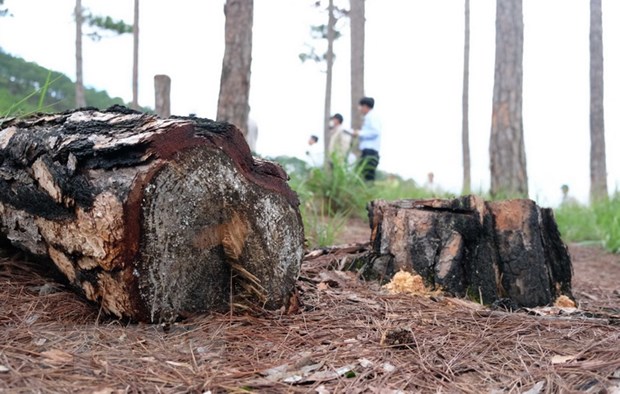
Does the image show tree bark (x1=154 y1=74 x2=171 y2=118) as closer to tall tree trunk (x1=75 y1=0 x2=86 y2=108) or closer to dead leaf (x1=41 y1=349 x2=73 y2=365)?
tall tree trunk (x1=75 y1=0 x2=86 y2=108)

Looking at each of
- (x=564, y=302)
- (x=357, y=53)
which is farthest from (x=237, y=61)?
(x=357, y=53)

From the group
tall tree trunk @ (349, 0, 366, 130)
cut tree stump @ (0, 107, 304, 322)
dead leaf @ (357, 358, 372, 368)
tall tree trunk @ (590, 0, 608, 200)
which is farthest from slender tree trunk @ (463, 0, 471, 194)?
dead leaf @ (357, 358, 372, 368)

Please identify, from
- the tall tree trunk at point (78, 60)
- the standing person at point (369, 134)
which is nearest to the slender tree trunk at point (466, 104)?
the standing person at point (369, 134)

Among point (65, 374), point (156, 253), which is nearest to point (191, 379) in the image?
point (65, 374)

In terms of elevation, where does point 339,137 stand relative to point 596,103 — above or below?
below

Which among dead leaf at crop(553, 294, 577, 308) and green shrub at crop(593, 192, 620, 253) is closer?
dead leaf at crop(553, 294, 577, 308)

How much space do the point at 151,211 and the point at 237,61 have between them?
3912 mm

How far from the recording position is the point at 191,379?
1.48 meters

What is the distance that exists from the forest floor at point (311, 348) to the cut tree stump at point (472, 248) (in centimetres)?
33

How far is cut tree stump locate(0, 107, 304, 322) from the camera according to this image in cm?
177

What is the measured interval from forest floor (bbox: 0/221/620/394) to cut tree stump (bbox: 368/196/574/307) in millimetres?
330

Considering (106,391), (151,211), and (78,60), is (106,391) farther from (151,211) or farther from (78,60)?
(78,60)

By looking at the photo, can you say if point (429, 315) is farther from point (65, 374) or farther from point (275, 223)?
point (65, 374)

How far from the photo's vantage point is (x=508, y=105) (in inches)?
311
